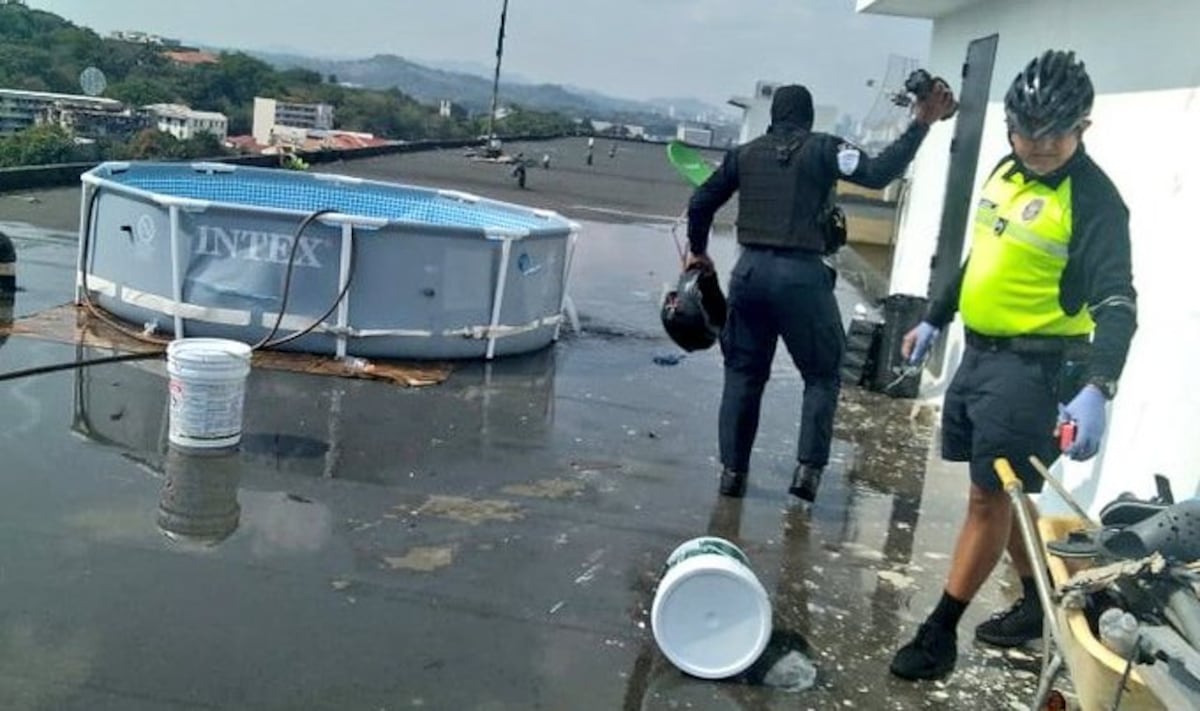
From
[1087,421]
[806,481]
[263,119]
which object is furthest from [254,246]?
[263,119]

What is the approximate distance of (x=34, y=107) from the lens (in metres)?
21.7

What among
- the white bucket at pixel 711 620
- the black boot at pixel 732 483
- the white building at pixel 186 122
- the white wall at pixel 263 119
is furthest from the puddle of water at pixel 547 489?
the white wall at pixel 263 119

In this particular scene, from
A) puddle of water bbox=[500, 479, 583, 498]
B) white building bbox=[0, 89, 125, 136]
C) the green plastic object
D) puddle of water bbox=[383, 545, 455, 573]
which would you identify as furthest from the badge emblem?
white building bbox=[0, 89, 125, 136]

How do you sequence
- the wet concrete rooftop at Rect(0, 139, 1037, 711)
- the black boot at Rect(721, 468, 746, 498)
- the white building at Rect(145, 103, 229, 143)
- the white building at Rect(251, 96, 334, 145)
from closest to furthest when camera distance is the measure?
1. the wet concrete rooftop at Rect(0, 139, 1037, 711)
2. the black boot at Rect(721, 468, 746, 498)
3. the white building at Rect(145, 103, 229, 143)
4. the white building at Rect(251, 96, 334, 145)

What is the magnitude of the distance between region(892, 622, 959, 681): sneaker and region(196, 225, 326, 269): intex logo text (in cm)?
474

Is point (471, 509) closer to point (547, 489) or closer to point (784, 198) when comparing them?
point (547, 489)

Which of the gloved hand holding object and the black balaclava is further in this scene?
the black balaclava

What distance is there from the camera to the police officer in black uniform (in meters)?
5.43

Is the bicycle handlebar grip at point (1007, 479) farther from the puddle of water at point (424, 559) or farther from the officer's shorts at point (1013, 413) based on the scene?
the puddle of water at point (424, 559)

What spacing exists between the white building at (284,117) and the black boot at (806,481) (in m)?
20.5

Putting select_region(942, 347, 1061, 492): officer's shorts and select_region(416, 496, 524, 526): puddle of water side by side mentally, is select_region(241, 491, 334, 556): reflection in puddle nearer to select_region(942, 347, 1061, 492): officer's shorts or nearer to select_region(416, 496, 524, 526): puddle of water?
select_region(416, 496, 524, 526): puddle of water

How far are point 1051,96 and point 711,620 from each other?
204 cm

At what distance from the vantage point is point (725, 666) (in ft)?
13.0

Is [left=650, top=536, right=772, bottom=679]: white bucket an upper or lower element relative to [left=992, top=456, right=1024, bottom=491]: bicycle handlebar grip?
lower
